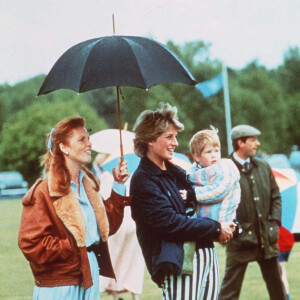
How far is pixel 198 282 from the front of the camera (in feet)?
15.2

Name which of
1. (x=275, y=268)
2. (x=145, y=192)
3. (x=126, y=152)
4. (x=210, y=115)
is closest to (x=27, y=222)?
(x=145, y=192)

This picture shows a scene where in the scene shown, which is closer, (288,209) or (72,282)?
(72,282)

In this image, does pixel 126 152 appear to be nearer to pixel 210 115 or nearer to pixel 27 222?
pixel 27 222

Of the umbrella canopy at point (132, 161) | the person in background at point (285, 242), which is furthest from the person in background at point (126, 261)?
the person in background at point (285, 242)

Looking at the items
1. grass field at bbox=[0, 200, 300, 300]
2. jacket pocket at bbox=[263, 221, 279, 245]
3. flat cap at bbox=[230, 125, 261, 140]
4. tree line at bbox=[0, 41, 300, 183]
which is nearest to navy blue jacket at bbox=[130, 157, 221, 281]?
jacket pocket at bbox=[263, 221, 279, 245]

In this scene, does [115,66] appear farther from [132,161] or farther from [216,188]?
[132,161]

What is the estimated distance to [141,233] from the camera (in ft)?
15.3

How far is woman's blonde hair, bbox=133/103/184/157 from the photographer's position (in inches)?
182

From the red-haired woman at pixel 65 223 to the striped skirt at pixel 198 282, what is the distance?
0.49m

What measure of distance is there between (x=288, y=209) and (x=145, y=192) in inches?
146

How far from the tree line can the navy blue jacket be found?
38.8 metres

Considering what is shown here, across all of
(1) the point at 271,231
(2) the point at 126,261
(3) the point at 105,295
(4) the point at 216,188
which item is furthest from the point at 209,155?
(3) the point at 105,295

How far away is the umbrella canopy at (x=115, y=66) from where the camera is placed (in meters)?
4.57

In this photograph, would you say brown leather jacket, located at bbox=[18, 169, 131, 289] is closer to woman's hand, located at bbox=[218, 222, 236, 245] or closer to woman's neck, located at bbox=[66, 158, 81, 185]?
woman's neck, located at bbox=[66, 158, 81, 185]
